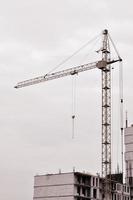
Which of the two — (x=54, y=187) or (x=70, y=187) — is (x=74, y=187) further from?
(x=54, y=187)

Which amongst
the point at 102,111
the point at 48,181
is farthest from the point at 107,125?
the point at 48,181


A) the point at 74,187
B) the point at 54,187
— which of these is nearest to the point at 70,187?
the point at 74,187

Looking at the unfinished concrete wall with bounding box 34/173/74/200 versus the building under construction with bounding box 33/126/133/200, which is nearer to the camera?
the building under construction with bounding box 33/126/133/200

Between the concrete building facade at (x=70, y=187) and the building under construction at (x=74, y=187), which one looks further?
the building under construction at (x=74, y=187)

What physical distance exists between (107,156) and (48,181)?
25.3 meters

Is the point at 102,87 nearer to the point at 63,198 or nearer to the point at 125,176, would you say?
the point at 63,198

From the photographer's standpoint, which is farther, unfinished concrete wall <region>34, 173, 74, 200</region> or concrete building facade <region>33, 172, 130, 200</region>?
unfinished concrete wall <region>34, 173, 74, 200</region>

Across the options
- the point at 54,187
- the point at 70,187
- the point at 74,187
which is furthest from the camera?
the point at 54,187

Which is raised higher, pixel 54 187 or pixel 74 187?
pixel 54 187

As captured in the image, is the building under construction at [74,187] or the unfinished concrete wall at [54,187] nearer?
the building under construction at [74,187]

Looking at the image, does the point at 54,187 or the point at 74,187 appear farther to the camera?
the point at 54,187

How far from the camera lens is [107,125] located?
475ft

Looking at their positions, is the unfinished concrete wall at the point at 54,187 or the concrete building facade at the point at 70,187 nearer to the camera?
the concrete building facade at the point at 70,187

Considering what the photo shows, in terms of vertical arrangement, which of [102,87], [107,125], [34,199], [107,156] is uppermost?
[102,87]
